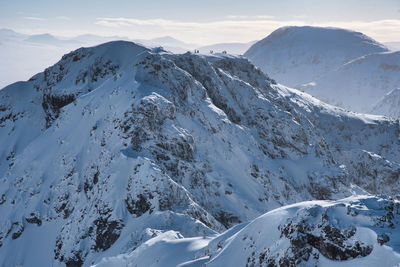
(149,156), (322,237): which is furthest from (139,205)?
(322,237)

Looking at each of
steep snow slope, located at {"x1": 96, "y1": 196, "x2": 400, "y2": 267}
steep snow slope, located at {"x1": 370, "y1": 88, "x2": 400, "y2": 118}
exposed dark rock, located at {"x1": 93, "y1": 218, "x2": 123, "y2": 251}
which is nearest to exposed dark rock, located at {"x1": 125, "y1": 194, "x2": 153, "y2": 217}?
exposed dark rock, located at {"x1": 93, "y1": 218, "x2": 123, "y2": 251}

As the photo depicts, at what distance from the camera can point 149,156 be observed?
3772 centimetres

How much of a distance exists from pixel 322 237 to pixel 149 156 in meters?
24.6

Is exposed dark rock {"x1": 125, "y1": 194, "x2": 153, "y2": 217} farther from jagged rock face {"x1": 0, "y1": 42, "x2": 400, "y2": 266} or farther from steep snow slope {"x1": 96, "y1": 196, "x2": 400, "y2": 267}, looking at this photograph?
steep snow slope {"x1": 96, "y1": 196, "x2": 400, "y2": 267}

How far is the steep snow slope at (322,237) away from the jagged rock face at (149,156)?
0.47 m

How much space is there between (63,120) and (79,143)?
28.6ft

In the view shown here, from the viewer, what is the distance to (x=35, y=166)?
49281 millimetres

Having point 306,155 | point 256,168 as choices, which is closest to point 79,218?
point 256,168

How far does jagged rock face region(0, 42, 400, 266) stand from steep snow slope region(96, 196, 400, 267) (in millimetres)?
469

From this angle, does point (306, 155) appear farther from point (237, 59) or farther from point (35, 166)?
point (35, 166)

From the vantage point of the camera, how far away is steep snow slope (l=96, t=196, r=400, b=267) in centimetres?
1439

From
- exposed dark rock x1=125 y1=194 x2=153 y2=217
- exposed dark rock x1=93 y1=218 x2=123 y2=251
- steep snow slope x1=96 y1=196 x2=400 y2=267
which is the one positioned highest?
steep snow slope x1=96 y1=196 x2=400 y2=267

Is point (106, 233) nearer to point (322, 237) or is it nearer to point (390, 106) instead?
point (322, 237)

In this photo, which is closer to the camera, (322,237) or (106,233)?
(322,237)
